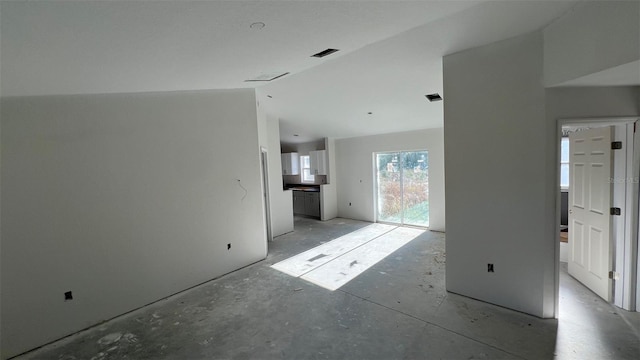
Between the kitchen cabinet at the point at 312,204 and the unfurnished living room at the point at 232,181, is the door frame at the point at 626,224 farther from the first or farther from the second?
the kitchen cabinet at the point at 312,204

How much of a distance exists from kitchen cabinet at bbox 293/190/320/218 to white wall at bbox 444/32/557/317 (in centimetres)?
483

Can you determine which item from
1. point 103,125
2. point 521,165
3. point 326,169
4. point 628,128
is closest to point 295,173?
point 326,169

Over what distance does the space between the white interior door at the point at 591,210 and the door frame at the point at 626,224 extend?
0.10 metres

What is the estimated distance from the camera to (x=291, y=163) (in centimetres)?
823

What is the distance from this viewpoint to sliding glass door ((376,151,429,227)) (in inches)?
241

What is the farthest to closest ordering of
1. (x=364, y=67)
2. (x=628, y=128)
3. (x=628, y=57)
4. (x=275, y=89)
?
(x=275, y=89)
(x=364, y=67)
(x=628, y=128)
(x=628, y=57)

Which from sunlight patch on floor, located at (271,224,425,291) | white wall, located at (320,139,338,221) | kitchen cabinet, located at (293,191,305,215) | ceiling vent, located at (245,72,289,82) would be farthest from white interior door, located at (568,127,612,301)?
kitchen cabinet, located at (293,191,305,215)

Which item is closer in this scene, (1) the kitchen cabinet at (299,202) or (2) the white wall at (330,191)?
(2) the white wall at (330,191)

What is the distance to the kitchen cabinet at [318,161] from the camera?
732cm

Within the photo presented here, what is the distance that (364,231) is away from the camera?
6.05 m

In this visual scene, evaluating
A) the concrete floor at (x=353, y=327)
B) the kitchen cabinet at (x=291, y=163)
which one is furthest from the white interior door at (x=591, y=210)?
the kitchen cabinet at (x=291, y=163)

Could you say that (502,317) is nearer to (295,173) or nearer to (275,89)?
(275,89)

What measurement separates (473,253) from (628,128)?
73.4 inches

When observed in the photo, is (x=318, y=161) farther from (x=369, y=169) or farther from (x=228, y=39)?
(x=228, y=39)
